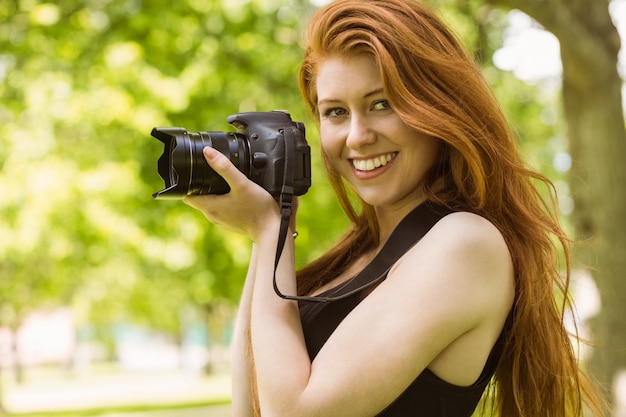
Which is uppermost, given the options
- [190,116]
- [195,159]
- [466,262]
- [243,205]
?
[190,116]

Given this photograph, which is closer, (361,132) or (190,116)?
(361,132)

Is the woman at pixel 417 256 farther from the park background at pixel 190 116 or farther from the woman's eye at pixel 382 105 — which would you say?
the park background at pixel 190 116

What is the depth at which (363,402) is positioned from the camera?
1.56 metres

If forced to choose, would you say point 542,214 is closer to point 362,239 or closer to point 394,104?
point 394,104

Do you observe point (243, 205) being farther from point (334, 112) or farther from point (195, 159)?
point (334, 112)

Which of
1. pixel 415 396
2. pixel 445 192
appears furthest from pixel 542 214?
pixel 415 396

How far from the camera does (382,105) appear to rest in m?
1.80

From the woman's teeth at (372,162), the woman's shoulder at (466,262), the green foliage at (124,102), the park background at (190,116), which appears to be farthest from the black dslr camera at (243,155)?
the green foliage at (124,102)

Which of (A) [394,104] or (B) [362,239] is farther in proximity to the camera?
(B) [362,239]

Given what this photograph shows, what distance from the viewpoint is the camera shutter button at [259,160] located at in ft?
6.26

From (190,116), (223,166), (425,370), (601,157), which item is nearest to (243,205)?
(223,166)

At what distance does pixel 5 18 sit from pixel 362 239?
588 centimetres

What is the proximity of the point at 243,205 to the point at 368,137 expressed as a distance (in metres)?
0.31

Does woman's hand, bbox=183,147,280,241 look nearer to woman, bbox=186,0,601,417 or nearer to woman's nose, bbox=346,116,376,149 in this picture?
woman, bbox=186,0,601,417
